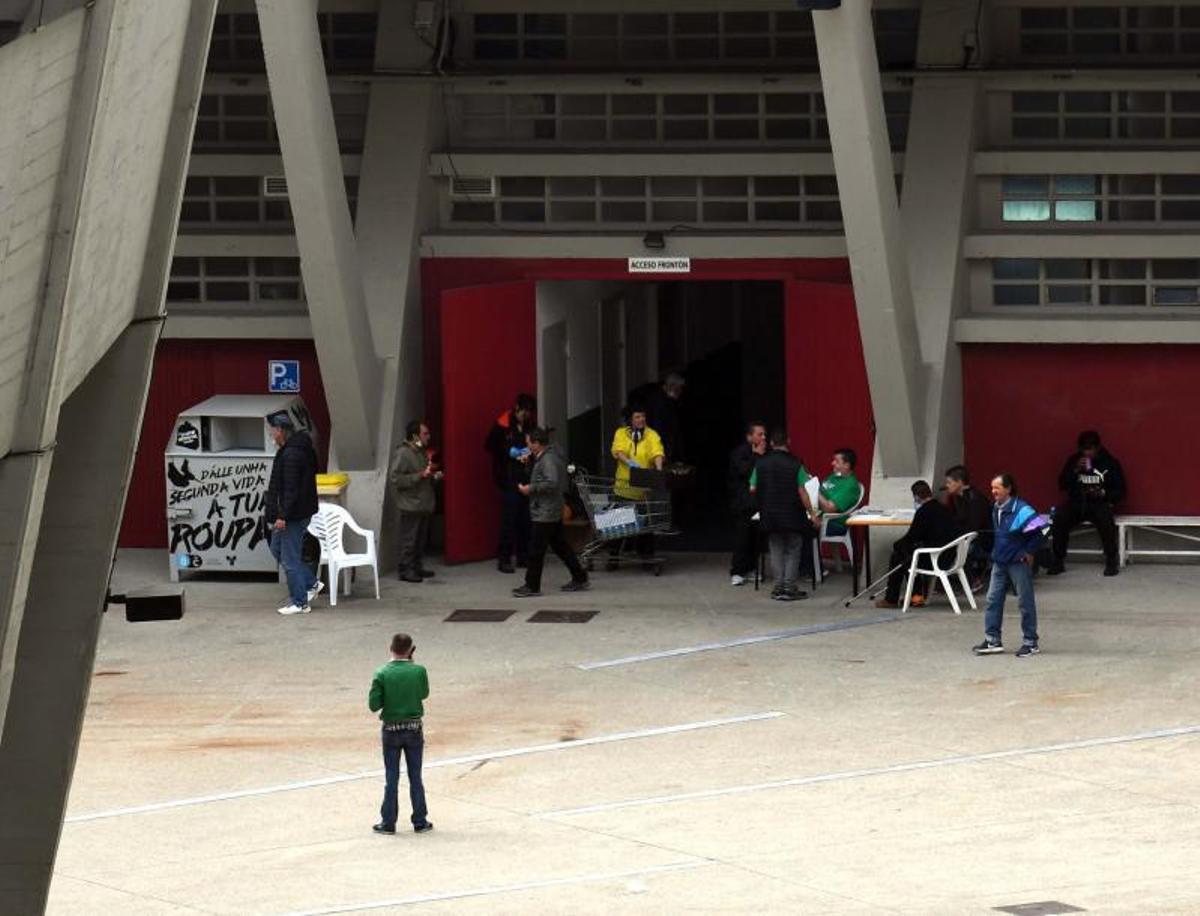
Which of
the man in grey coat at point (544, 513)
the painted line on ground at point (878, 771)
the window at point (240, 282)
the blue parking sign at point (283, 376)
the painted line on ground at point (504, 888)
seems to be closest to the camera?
the painted line on ground at point (504, 888)

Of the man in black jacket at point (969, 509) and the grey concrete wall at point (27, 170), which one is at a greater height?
the grey concrete wall at point (27, 170)

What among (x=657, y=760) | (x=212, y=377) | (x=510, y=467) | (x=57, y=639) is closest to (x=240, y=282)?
(x=212, y=377)

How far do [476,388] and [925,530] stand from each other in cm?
494

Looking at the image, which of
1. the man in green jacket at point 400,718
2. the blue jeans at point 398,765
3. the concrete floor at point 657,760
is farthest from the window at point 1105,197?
the blue jeans at point 398,765

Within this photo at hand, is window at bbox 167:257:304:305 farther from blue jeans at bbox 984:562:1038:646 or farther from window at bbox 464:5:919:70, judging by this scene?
blue jeans at bbox 984:562:1038:646

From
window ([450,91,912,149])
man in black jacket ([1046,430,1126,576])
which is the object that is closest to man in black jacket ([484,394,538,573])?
window ([450,91,912,149])

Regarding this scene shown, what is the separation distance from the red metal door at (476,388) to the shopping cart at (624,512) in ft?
3.38

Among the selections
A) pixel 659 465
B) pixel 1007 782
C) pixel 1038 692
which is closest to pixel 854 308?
pixel 659 465

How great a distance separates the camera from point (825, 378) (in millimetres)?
23781

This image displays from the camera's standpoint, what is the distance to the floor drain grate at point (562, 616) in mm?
21562

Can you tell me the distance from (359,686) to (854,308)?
22.3ft

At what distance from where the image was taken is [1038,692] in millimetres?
18391

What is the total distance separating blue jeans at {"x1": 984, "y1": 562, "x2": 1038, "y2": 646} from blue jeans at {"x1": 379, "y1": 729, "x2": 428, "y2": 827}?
598 centimetres

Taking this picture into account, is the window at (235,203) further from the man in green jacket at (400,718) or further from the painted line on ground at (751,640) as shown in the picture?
the man in green jacket at (400,718)
